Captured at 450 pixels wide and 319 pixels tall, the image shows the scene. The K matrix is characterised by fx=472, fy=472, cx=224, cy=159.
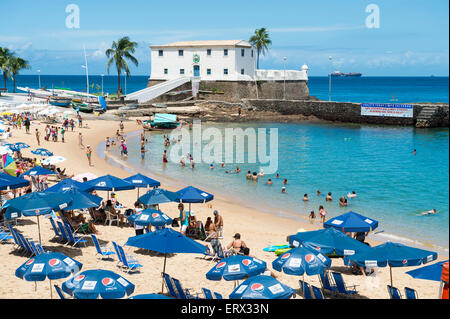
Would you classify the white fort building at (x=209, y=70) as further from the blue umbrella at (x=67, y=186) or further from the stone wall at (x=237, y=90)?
the blue umbrella at (x=67, y=186)

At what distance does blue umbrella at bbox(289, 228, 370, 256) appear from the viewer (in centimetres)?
1105

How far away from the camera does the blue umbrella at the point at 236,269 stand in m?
9.35

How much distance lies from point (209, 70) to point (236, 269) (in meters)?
60.8

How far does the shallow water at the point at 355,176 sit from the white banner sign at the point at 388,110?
5.42m

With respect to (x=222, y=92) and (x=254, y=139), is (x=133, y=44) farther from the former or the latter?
(x=254, y=139)

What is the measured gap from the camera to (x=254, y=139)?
159ft

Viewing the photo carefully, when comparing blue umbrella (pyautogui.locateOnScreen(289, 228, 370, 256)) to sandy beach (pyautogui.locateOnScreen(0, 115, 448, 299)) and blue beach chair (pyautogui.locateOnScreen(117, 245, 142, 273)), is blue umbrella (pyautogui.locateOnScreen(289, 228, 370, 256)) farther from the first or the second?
blue beach chair (pyautogui.locateOnScreen(117, 245, 142, 273))

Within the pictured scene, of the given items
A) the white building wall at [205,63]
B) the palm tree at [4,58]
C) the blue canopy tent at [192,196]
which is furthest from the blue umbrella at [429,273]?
the palm tree at [4,58]

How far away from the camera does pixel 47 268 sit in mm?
9000

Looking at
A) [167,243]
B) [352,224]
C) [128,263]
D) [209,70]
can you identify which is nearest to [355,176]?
[352,224]

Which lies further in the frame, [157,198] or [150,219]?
[157,198]

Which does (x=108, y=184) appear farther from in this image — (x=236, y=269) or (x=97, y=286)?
(x=97, y=286)

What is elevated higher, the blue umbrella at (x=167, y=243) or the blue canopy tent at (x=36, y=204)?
the blue canopy tent at (x=36, y=204)
